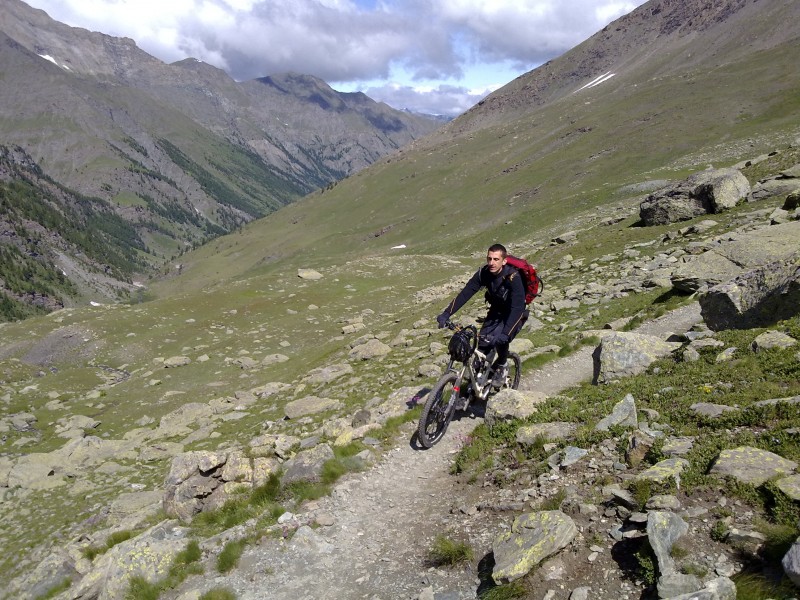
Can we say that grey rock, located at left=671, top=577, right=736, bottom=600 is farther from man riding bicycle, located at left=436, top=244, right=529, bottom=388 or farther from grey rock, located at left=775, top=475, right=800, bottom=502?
man riding bicycle, located at left=436, top=244, right=529, bottom=388

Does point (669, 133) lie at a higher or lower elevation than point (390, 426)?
higher

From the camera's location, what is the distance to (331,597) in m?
7.80

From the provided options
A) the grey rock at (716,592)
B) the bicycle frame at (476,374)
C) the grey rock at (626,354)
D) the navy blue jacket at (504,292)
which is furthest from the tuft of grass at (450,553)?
the grey rock at (626,354)

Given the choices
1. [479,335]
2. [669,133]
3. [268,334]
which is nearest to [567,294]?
[479,335]

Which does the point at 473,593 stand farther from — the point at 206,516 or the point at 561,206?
the point at 561,206

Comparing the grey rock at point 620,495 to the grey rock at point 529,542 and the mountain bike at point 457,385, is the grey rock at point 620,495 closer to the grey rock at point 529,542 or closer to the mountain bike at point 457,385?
the grey rock at point 529,542

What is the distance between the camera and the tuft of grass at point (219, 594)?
26.4ft

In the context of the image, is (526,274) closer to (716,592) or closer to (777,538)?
(777,538)

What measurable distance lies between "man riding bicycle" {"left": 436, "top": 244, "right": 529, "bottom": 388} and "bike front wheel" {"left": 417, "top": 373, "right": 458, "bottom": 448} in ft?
4.49

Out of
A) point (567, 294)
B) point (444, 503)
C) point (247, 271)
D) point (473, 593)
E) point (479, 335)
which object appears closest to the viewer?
point (473, 593)

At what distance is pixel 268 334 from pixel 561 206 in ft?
217

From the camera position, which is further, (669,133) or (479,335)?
(669,133)

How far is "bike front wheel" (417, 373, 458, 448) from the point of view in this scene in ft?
38.1

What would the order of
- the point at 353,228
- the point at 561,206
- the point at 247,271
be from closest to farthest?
the point at 561,206 → the point at 353,228 → the point at 247,271
